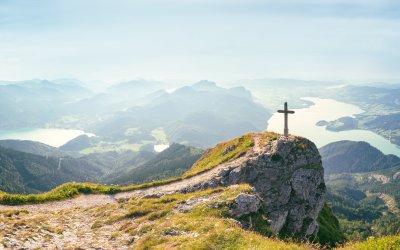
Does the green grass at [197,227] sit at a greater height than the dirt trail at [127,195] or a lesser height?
greater

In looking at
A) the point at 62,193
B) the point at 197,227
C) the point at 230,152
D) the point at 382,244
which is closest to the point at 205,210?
the point at 197,227

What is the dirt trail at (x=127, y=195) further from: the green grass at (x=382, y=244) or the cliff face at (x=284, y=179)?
the green grass at (x=382, y=244)

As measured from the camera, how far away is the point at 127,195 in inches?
2004

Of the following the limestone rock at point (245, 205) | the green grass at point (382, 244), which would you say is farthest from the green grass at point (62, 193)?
the green grass at point (382, 244)

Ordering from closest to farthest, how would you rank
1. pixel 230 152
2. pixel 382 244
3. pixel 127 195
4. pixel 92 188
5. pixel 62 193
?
pixel 382 244
pixel 62 193
pixel 127 195
pixel 92 188
pixel 230 152

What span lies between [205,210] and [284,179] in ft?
92.1

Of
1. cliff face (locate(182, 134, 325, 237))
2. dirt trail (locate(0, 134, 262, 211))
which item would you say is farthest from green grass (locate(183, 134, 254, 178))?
cliff face (locate(182, 134, 325, 237))

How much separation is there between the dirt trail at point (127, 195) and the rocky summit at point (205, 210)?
126 mm

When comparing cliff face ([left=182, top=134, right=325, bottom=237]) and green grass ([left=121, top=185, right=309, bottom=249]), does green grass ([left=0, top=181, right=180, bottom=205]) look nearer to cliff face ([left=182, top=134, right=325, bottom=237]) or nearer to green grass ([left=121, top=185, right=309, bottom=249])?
cliff face ([left=182, top=134, right=325, bottom=237])

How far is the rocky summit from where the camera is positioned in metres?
23.4

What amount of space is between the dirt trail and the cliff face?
0.69 meters

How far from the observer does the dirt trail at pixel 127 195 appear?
4367 cm

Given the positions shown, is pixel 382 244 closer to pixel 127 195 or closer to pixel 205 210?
pixel 205 210

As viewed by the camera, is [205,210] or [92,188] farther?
[92,188]
